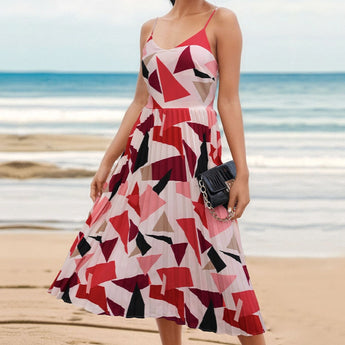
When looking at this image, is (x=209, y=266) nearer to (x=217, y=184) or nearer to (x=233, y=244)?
(x=233, y=244)

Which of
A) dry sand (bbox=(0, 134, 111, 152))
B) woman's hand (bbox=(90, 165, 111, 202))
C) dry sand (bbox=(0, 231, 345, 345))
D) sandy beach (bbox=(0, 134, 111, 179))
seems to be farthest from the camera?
dry sand (bbox=(0, 134, 111, 152))

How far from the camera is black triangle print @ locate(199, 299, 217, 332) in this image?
2.96m

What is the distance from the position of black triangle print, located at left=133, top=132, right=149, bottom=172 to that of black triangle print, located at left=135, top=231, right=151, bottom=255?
28 cm

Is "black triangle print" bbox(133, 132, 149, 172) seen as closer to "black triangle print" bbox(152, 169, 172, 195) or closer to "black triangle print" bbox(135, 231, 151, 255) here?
"black triangle print" bbox(152, 169, 172, 195)

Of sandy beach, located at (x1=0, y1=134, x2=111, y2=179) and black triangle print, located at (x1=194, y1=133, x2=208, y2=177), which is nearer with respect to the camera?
black triangle print, located at (x1=194, y1=133, x2=208, y2=177)

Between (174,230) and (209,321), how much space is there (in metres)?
0.39

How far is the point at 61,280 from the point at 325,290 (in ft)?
10.2

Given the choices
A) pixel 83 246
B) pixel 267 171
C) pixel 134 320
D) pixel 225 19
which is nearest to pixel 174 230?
pixel 83 246

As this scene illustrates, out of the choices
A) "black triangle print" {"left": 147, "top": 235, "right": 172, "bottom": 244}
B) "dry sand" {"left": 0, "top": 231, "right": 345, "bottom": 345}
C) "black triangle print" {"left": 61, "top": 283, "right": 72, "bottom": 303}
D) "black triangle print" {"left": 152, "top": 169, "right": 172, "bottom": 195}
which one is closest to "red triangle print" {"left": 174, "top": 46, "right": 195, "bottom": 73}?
"black triangle print" {"left": 152, "top": 169, "right": 172, "bottom": 195}

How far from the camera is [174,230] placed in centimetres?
299

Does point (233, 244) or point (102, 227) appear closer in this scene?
point (233, 244)

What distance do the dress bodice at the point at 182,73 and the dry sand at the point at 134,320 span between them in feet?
5.65

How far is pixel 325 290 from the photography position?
18.8 feet

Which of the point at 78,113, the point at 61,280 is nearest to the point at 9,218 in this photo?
the point at 61,280
